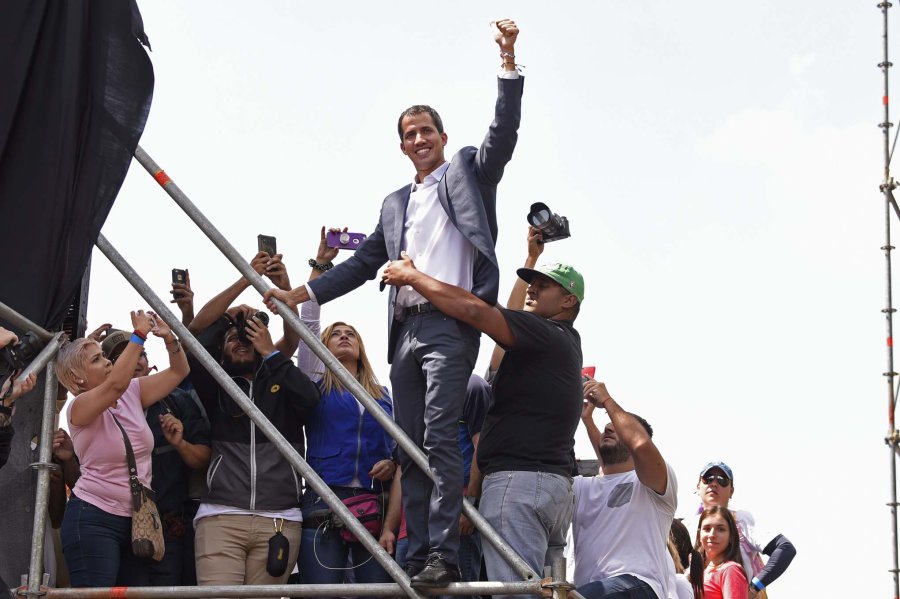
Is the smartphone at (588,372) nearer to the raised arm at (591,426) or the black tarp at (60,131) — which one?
the raised arm at (591,426)

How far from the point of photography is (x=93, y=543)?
5.11 m

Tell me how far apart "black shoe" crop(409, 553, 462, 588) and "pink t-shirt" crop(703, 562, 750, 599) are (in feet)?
7.04

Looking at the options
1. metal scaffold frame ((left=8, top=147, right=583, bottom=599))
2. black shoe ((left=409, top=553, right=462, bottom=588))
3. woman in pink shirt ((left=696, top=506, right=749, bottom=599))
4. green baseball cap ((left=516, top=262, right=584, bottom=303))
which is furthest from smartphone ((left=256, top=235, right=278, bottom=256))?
woman in pink shirt ((left=696, top=506, right=749, bottom=599))

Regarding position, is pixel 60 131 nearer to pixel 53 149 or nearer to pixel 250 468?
pixel 53 149

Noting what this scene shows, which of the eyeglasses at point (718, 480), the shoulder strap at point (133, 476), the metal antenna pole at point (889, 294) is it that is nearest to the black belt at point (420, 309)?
the shoulder strap at point (133, 476)

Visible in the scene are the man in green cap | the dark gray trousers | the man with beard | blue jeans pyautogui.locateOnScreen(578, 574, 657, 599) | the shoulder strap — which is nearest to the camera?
the dark gray trousers

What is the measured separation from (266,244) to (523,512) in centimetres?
194

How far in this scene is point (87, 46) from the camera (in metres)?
5.11

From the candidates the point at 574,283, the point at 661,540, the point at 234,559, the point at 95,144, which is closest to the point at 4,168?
the point at 95,144

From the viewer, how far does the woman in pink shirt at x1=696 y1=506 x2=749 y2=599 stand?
6.23m

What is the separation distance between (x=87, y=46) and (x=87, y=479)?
1790mm

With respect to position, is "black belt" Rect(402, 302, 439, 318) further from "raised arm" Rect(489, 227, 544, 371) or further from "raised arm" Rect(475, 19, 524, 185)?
"raised arm" Rect(489, 227, 544, 371)

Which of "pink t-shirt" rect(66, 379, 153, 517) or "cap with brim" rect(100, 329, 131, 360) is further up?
"cap with brim" rect(100, 329, 131, 360)

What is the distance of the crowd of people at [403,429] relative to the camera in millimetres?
4711
